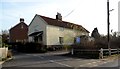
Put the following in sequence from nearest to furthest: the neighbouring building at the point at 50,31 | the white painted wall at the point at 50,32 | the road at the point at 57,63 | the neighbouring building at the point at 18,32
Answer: the road at the point at 57,63, the white painted wall at the point at 50,32, the neighbouring building at the point at 50,31, the neighbouring building at the point at 18,32

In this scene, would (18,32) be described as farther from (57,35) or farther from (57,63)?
(57,63)

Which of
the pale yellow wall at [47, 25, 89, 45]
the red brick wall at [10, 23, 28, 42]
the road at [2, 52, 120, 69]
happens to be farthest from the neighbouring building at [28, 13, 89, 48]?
the road at [2, 52, 120, 69]

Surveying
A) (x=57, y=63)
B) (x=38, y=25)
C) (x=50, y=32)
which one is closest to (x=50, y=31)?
(x=50, y=32)

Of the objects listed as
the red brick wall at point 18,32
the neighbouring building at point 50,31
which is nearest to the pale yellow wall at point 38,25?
the neighbouring building at point 50,31

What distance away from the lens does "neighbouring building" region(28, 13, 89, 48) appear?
50344 mm

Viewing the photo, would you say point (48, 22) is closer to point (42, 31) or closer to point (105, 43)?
point (42, 31)

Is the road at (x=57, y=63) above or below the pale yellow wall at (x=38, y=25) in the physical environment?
below

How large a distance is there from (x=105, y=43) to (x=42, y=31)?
58.0 feet

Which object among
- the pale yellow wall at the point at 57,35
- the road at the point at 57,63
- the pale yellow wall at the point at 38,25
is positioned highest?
the pale yellow wall at the point at 38,25

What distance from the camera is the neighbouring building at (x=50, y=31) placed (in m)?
50.3

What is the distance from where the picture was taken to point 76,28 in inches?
2392

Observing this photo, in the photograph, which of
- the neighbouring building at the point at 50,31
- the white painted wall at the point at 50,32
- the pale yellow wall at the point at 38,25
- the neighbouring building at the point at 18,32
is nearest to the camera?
the white painted wall at the point at 50,32

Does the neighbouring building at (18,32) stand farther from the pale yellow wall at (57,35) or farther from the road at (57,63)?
the road at (57,63)

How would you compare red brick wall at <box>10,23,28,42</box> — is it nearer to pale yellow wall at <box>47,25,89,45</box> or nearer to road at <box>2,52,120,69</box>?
pale yellow wall at <box>47,25,89,45</box>
